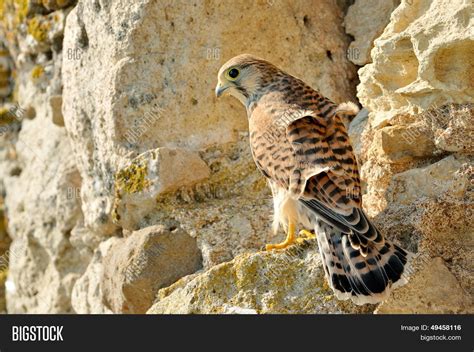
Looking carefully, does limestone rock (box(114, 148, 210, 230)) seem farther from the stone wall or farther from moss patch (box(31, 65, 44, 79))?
moss patch (box(31, 65, 44, 79))

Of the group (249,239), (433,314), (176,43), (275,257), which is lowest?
(433,314)

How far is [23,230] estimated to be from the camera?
25.8 ft

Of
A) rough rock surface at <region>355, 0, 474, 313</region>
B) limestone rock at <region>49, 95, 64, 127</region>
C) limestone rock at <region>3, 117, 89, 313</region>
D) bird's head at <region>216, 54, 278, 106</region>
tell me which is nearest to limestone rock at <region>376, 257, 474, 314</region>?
rough rock surface at <region>355, 0, 474, 313</region>

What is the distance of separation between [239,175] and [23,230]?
2633mm

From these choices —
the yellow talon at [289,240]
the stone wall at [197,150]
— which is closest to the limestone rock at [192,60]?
the stone wall at [197,150]

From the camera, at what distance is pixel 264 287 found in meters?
4.82

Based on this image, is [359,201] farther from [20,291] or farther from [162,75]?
[20,291]

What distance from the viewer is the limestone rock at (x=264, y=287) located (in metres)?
4.71

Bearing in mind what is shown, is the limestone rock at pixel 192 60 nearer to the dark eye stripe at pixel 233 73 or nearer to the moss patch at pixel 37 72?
the dark eye stripe at pixel 233 73

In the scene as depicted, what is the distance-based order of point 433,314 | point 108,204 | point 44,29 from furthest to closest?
point 44,29 → point 108,204 → point 433,314

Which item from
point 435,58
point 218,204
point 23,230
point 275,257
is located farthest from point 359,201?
point 23,230

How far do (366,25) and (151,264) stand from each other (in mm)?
2362

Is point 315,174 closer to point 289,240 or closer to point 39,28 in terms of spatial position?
point 289,240

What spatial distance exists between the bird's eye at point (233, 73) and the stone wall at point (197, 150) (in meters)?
0.47
